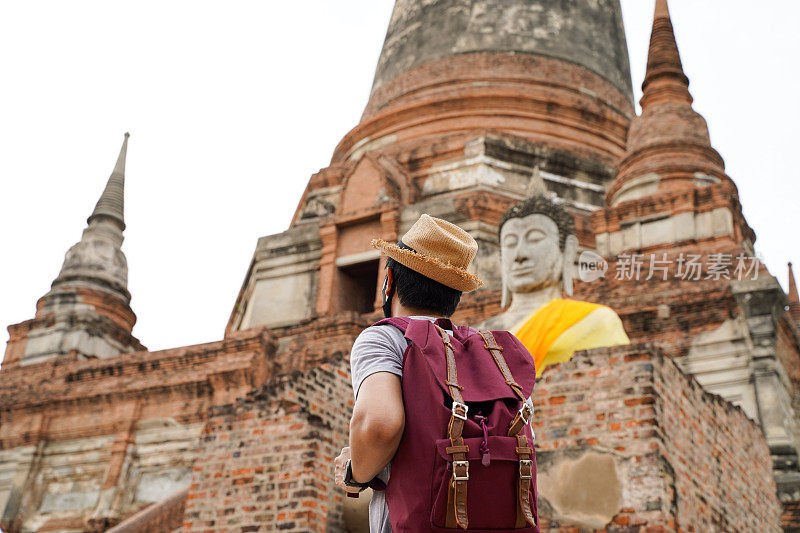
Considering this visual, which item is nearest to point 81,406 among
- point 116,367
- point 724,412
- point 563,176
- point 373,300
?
point 116,367

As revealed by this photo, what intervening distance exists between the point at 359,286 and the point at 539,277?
6429mm

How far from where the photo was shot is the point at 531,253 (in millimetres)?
6859

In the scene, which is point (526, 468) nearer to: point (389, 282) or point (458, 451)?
point (458, 451)

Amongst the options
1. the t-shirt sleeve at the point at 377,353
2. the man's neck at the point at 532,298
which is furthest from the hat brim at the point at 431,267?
the man's neck at the point at 532,298

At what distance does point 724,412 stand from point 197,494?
3.30m

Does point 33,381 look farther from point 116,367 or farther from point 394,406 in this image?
point 394,406

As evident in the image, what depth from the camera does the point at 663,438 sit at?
4691mm

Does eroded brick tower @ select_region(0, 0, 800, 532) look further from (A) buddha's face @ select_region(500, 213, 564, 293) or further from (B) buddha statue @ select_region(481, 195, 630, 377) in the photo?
(A) buddha's face @ select_region(500, 213, 564, 293)

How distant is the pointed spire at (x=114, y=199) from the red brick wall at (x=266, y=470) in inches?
402

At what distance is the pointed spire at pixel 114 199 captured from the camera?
15.4 metres

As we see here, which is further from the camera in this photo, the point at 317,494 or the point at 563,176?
the point at 563,176

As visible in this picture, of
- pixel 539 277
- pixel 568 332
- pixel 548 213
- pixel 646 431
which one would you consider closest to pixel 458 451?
pixel 646 431

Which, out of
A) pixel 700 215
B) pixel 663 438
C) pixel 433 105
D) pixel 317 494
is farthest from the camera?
pixel 433 105

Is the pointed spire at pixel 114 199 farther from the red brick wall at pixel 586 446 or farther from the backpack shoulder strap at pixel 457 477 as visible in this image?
the backpack shoulder strap at pixel 457 477
